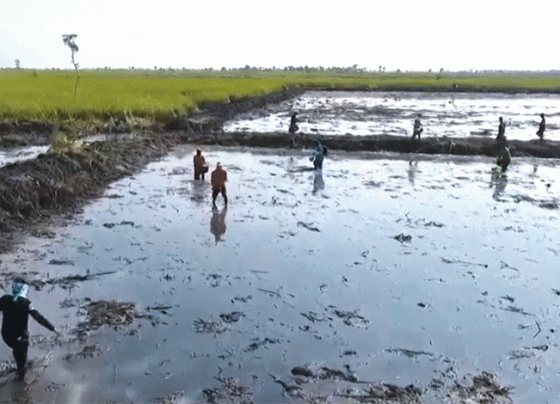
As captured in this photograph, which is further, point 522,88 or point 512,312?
point 522,88

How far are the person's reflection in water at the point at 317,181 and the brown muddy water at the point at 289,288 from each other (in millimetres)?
181

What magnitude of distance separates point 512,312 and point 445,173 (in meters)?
10.8

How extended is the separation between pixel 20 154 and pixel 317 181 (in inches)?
405

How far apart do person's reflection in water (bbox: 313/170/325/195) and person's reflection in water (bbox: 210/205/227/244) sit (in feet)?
10.3

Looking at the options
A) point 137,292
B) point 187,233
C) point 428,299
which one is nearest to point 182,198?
point 187,233

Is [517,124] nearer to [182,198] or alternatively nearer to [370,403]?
[182,198]

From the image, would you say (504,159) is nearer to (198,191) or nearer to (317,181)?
(317,181)

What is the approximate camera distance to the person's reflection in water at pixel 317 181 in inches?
587

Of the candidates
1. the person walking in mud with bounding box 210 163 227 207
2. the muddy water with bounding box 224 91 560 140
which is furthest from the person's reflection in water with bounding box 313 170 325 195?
the muddy water with bounding box 224 91 560 140

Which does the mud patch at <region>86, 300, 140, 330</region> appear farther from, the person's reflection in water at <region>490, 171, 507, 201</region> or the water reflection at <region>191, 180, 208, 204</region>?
the person's reflection in water at <region>490, 171, 507, 201</region>

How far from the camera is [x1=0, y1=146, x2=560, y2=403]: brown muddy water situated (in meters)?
5.90

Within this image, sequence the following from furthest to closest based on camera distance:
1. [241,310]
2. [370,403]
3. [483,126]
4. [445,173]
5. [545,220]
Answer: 1. [483,126]
2. [445,173]
3. [545,220]
4. [241,310]
5. [370,403]

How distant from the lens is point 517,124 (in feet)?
99.6

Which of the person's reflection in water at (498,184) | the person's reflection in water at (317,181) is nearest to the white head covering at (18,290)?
the person's reflection in water at (317,181)
